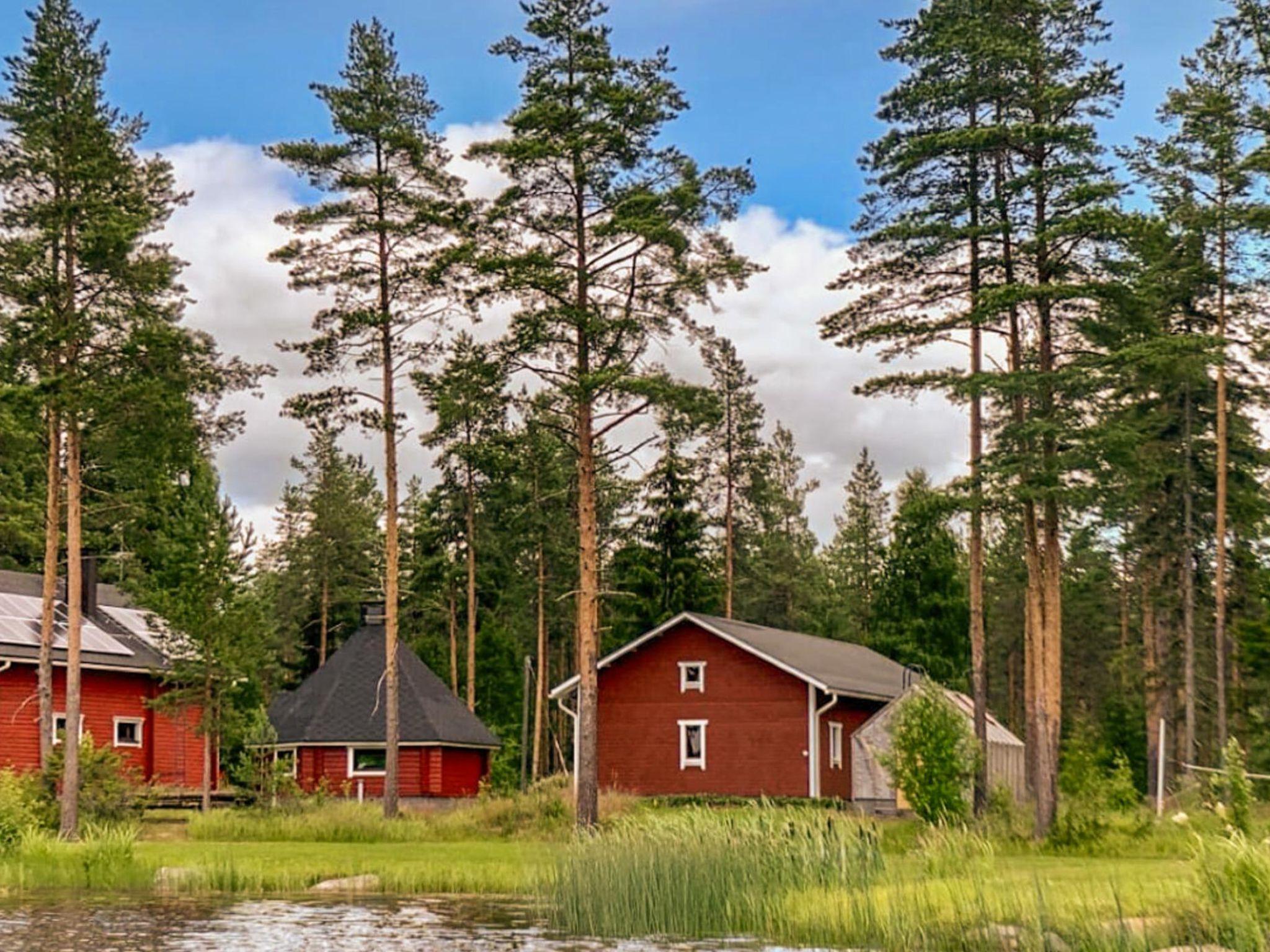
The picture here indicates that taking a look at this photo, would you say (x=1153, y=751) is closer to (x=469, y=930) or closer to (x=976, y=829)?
(x=976, y=829)

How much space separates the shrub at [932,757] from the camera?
2791 centimetres

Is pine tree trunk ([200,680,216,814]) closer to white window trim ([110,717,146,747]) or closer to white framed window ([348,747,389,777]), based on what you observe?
white window trim ([110,717,146,747])

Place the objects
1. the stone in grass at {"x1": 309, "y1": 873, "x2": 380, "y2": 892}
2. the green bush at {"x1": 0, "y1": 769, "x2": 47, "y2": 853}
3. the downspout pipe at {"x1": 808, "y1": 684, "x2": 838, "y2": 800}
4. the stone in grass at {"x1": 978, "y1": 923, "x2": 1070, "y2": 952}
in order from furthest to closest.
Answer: the downspout pipe at {"x1": 808, "y1": 684, "x2": 838, "y2": 800} < the green bush at {"x1": 0, "y1": 769, "x2": 47, "y2": 853} < the stone in grass at {"x1": 309, "y1": 873, "x2": 380, "y2": 892} < the stone in grass at {"x1": 978, "y1": 923, "x2": 1070, "y2": 952}

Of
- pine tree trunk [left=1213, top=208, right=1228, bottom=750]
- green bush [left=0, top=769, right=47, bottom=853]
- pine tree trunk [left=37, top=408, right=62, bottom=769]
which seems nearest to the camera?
green bush [left=0, top=769, right=47, bottom=853]

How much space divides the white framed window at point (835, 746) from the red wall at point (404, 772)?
9627 millimetres

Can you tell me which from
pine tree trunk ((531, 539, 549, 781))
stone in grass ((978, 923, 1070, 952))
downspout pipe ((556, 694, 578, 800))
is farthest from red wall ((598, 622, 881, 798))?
stone in grass ((978, 923, 1070, 952))

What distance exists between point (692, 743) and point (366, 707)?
30.0ft

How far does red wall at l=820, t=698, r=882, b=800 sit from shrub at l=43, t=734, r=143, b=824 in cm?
1747

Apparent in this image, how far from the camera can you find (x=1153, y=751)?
46.8 meters

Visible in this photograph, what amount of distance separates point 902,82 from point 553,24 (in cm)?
692

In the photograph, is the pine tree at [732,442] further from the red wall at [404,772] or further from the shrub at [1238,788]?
the shrub at [1238,788]

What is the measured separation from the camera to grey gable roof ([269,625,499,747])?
144 ft

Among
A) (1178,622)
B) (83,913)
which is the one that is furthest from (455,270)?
(1178,622)

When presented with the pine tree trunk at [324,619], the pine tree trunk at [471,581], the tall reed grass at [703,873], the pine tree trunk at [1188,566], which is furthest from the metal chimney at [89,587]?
the tall reed grass at [703,873]
